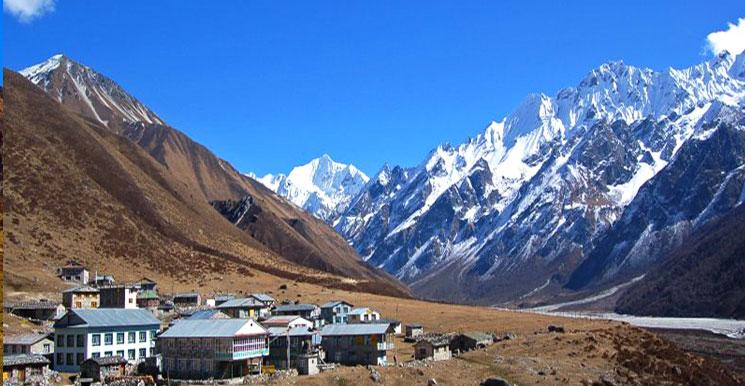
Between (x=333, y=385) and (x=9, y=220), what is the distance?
10865 centimetres

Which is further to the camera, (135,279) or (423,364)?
(135,279)

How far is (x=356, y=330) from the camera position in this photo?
265ft

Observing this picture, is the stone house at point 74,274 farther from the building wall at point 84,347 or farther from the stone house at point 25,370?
the stone house at point 25,370

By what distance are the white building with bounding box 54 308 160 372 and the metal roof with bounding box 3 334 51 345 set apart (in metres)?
1.43

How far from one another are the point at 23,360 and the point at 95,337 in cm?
843

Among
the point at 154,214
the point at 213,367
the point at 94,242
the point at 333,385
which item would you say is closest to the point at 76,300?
the point at 213,367

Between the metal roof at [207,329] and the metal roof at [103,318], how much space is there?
6397 millimetres

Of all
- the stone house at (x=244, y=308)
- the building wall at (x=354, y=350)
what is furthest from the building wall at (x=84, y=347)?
the stone house at (x=244, y=308)

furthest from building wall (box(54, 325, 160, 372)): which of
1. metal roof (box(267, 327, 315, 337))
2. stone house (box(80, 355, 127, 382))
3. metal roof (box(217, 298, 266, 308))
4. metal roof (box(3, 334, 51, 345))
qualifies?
metal roof (box(217, 298, 266, 308))

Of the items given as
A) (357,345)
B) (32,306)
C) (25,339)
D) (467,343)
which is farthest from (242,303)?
(25,339)

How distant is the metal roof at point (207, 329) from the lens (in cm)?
6625

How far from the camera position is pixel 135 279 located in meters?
145

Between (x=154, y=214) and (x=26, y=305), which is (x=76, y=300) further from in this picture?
(x=154, y=214)

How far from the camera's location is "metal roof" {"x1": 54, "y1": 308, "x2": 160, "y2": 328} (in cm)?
7044
